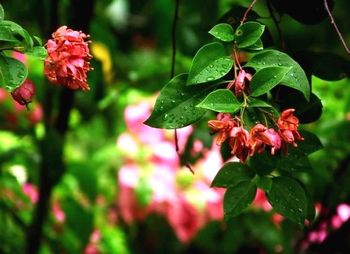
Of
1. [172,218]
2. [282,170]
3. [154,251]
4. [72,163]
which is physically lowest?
[154,251]

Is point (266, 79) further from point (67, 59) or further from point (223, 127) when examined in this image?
point (67, 59)

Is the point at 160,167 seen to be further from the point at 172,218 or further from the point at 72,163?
the point at 72,163

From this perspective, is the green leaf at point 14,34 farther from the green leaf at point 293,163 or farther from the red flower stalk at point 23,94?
the green leaf at point 293,163

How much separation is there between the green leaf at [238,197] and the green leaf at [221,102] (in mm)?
114

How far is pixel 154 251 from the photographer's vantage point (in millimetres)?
2078

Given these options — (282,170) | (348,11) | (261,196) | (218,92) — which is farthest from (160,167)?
(218,92)

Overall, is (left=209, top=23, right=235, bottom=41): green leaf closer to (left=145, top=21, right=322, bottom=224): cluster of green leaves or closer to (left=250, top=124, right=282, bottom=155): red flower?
(left=145, top=21, right=322, bottom=224): cluster of green leaves

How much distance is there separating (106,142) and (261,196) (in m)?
0.79

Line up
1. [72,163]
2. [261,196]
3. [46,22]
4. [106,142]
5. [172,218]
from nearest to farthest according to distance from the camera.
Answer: [46,22] < [72,163] < [261,196] < [172,218] < [106,142]

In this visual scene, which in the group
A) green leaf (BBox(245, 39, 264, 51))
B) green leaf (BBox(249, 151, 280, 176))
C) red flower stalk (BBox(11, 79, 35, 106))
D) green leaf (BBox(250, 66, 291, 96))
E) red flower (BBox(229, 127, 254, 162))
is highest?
green leaf (BBox(245, 39, 264, 51))

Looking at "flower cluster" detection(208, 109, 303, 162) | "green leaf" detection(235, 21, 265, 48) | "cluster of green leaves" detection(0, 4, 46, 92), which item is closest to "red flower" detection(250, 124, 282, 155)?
"flower cluster" detection(208, 109, 303, 162)

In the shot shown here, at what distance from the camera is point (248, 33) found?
2.23 ft

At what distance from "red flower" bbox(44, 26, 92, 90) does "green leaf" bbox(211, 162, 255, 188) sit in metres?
0.18

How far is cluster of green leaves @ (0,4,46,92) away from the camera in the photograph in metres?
0.62
